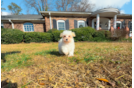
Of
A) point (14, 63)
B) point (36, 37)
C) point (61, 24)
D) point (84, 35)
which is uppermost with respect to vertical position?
point (61, 24)

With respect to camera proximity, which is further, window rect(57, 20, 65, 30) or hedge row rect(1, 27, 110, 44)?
window rect(57, 20, 65, 30)

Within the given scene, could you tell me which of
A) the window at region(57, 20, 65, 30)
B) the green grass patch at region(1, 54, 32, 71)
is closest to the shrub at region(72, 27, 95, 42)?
the window at region(57, 20, 65, 30)

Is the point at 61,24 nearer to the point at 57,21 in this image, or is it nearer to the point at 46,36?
the point at 57,21

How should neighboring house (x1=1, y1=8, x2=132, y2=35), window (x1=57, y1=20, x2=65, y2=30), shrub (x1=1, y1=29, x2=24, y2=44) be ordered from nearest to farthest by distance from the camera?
shrub (x1=1, y1=29, x2=24, y2=44) → neighboring house (x1=1, y1=8, x2=132, y2=35) → window (x1=57, y1=20, x2=65, y2=30)

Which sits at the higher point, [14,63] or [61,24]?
[61,24]

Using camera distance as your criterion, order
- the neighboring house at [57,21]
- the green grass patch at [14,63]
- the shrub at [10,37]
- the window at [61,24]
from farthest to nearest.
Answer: the window at [61,24] < the neighboring house at [57,21] < the shrub at [10,37] < the green grass patch at [14,63]

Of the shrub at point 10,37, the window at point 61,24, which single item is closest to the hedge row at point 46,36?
the shrub at point 10,37

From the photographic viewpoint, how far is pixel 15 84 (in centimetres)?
131

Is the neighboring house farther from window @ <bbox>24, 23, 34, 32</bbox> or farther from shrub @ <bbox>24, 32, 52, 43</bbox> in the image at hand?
shrub @ <bbox>24, 32, 52, 43</bbox>

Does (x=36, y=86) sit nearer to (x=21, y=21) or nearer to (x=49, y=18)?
(x=49, y=18)

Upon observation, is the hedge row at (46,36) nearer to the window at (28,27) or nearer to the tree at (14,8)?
the window at (28,27)

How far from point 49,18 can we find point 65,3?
39.2 ft

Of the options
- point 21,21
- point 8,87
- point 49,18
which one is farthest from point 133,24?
point 21,21

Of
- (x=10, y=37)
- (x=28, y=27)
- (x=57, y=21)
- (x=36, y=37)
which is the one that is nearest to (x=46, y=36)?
(x=36, y=37)
